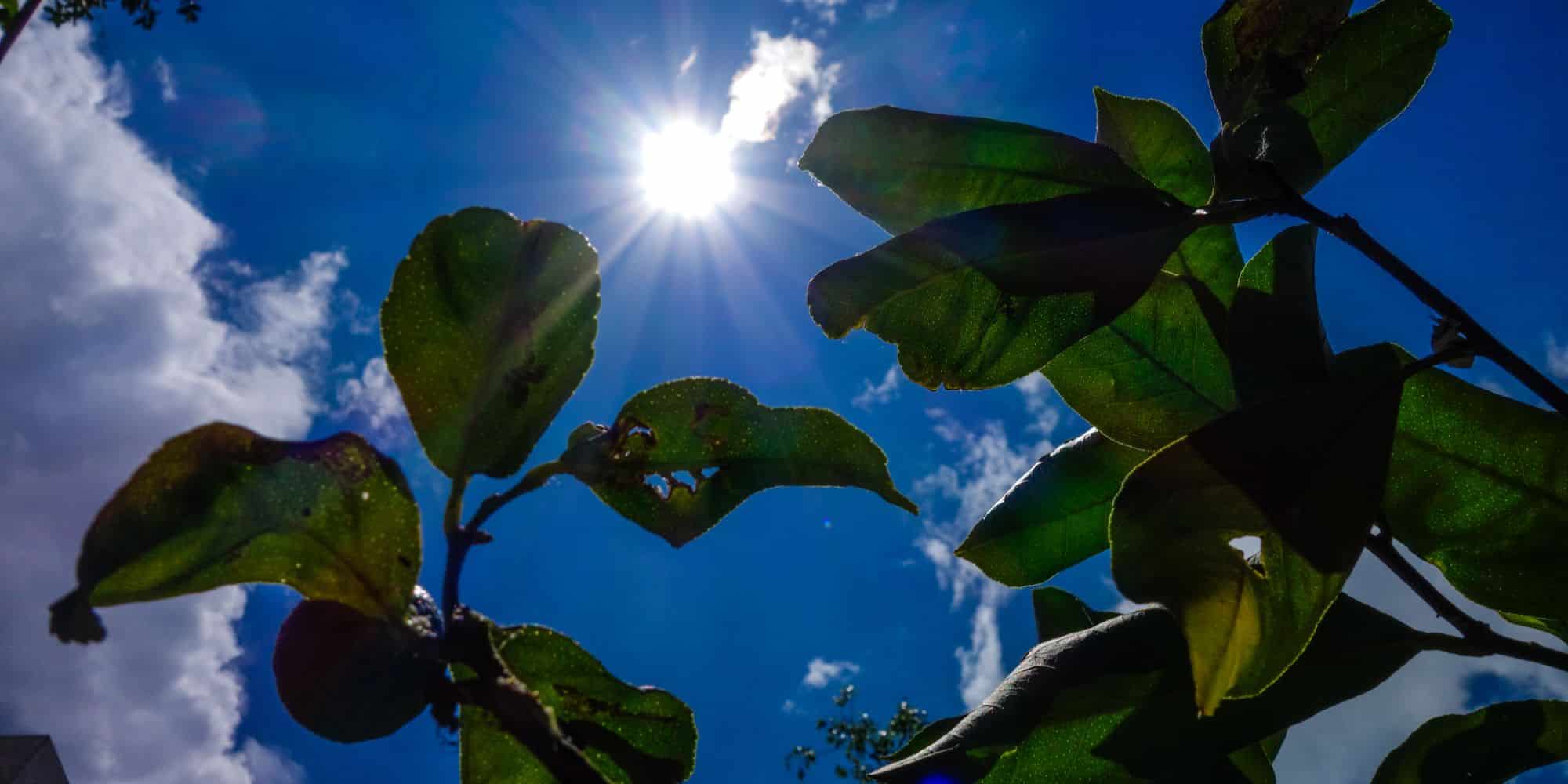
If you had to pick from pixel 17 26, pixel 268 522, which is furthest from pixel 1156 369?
pixel 17 26

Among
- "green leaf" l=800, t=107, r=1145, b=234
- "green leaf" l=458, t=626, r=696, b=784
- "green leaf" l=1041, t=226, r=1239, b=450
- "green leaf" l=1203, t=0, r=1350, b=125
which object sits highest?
"green leaf" l=1203, t=0, r=1350, b=125

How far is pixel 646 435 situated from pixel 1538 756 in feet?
4.50

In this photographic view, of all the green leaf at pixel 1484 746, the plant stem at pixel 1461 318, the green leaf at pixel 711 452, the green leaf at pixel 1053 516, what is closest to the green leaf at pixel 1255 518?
the plant stem at pixel 1461 318

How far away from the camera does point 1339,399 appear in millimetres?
908

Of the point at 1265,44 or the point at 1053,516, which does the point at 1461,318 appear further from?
the point at 1053,516

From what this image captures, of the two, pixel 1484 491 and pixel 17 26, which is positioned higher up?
pixel 17 26

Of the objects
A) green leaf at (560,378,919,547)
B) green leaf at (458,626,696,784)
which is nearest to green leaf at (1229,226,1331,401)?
green leaf at (560,378,919,547)

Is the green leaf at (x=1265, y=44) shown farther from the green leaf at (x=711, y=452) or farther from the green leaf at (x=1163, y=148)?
the green leaf at (x=711, y=452)

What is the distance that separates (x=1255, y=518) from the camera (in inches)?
34.6

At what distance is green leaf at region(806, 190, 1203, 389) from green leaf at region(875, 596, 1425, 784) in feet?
1.45

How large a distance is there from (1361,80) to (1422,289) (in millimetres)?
421

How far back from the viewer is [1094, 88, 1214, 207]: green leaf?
124 cm

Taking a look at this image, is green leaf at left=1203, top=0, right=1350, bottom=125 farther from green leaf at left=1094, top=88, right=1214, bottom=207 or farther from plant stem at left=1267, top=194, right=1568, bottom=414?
plant stem at left=1267, top=194, right=1568, bottom=414

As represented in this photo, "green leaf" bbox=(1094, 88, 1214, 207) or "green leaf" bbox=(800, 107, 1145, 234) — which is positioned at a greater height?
"green leaf" bbox=(1094, 88, 1214, 207)
